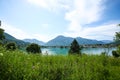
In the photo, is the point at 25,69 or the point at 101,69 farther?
the point at 101,69

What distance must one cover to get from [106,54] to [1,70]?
21.7 ft

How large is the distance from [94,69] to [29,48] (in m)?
29.0

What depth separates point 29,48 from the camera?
35.8 m

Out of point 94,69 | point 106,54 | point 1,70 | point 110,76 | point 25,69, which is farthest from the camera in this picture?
point 106,54

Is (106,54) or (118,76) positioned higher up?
(106,54)

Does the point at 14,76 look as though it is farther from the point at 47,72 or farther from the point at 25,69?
the point at 47,72

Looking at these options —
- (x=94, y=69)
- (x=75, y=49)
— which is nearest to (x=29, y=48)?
(x=75, y=49)

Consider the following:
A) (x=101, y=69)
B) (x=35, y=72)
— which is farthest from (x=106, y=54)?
(x=35, y=72)

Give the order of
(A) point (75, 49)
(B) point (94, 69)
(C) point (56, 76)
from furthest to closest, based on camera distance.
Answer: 1. (A) point (75, 49)
2. (B) point (94, 69)
3. (C) point (56, 76)

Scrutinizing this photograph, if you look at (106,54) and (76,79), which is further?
(106,54)

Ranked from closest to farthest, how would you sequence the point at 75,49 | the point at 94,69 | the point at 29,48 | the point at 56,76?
the point at 56,76 < the point at 94,69 < the point at 29,48 < the point at 75,49

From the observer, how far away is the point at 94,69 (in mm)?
7570

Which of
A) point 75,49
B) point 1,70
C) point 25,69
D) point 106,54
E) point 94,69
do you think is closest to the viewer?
point 1,70

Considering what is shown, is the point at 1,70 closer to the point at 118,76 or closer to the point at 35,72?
the point at 35,72
